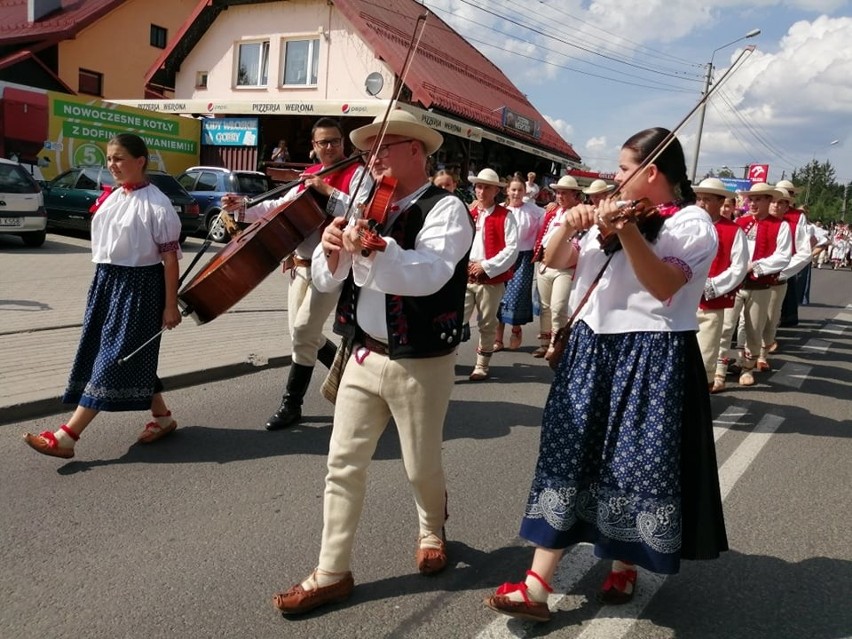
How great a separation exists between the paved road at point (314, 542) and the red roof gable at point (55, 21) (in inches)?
993

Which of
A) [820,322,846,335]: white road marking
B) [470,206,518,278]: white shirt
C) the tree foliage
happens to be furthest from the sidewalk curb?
the tree foliage

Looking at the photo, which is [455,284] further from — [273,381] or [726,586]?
[273,381]

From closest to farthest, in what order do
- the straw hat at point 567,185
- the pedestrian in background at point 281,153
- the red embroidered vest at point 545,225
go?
the straw hat at point 567,185
the red embroidered vest at point 545,225
the pedestrian in background at point 281,153

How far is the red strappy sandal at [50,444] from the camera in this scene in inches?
162

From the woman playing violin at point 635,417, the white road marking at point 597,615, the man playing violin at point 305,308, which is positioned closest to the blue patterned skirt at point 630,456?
the woman playing violin at point 635,417

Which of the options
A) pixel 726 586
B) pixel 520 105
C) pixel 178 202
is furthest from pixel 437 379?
pixel 520 105

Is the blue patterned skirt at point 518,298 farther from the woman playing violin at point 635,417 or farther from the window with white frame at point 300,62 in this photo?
the window with white frame at point 300,62

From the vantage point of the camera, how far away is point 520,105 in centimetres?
2870

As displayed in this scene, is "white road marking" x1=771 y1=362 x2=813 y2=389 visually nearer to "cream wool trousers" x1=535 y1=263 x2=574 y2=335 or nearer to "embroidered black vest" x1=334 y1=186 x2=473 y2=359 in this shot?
"cream wool trousers" x1=535 y1=263 x2=574 y2=335

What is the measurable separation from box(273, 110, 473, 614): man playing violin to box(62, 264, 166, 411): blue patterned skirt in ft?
5.84

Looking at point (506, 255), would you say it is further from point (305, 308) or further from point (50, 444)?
point (50, 444)

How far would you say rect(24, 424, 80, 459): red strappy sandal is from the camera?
4.11 meters

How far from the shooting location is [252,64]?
24.6 metres

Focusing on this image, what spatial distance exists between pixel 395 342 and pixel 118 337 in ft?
7.16
